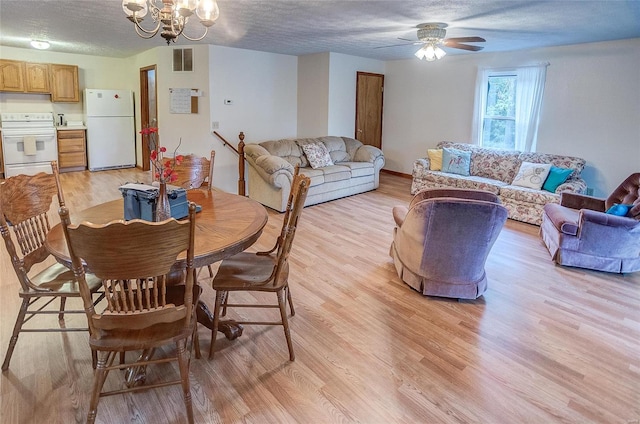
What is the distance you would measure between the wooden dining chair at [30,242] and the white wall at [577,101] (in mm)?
6270

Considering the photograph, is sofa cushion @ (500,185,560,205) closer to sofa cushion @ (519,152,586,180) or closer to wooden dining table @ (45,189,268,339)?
sofa cushion @ (519,152,586,180)

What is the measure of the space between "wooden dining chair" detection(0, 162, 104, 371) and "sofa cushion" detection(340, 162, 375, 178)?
4.56m

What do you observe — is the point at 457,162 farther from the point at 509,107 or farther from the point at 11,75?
the point at 11,75

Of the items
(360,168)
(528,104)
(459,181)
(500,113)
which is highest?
(528,104)

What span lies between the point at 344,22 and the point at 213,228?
3.22 m

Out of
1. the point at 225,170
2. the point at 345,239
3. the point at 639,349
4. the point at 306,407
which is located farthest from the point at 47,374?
the point at 225,170

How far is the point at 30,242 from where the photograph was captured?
2250 millimetres

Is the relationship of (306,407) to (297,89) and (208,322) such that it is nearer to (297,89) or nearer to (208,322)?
(208,322)

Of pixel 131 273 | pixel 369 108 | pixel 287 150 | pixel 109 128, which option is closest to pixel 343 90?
pixel 369 108

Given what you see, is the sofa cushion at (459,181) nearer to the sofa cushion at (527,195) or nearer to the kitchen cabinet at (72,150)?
the sofa cushion at (527,195)

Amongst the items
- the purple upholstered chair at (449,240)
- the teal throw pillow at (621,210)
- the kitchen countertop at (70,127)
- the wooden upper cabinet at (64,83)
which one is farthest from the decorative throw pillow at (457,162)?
the wooden upper cabinet at (64,83)

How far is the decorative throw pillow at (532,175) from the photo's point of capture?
17.5 ft

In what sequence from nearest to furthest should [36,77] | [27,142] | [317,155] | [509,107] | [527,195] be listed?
1. [527,195]
2. [317,155]
3. [509,107]
4. [27,142]
5. [36,77]

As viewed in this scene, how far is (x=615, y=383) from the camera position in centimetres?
217
